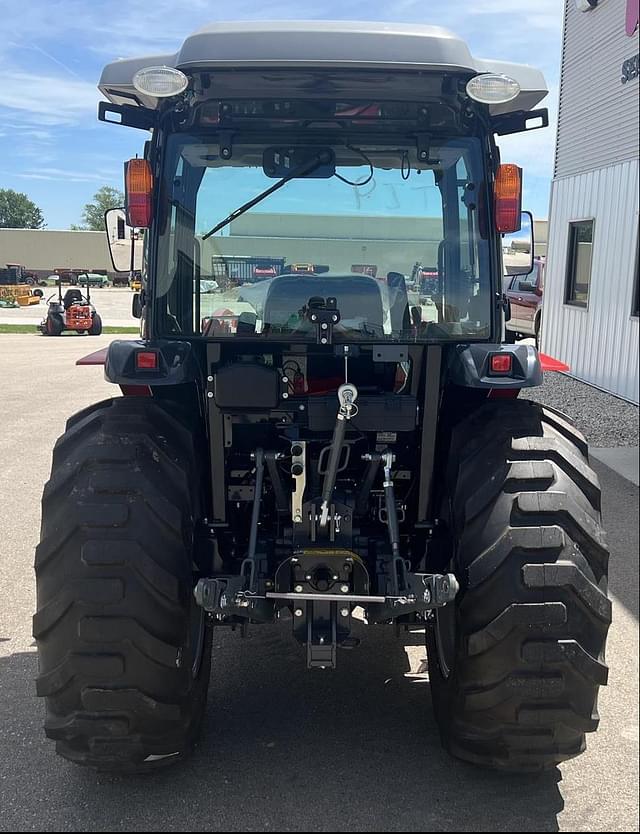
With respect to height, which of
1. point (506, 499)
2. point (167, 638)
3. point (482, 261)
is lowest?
point (167, 638)

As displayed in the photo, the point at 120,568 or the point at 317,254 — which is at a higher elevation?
the point at 317,254

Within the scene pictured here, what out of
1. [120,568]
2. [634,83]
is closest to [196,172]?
[120,568]

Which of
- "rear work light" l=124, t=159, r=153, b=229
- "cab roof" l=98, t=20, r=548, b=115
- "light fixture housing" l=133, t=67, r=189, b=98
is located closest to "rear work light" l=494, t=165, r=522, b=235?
"cab roof" l=98, t=20, r=548, b=115

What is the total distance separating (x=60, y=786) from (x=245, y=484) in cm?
123

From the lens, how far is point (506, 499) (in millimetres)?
2480

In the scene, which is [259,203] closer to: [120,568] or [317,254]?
[317,254]

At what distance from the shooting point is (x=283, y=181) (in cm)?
288

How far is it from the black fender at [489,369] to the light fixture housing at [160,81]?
1.31 meters

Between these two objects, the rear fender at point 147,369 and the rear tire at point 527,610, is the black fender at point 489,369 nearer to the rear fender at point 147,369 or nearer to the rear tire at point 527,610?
the rear tire at point 527,610

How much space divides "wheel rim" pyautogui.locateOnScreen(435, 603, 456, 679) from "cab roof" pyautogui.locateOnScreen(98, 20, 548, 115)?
185 centimetres

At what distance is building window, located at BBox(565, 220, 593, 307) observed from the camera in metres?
12.1

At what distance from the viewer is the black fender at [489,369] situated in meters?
2.69

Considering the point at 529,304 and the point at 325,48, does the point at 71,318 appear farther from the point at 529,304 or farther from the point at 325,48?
the point at 325,48

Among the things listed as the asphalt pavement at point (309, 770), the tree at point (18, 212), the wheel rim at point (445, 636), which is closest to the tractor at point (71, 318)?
the asphalt pavement at point (309, 770)
